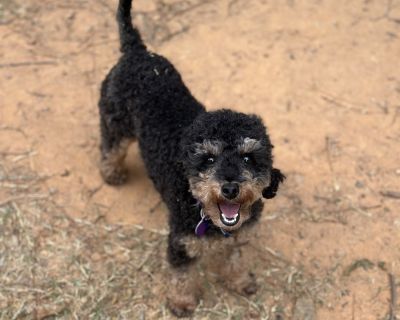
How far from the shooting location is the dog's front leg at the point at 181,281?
4.48 metres

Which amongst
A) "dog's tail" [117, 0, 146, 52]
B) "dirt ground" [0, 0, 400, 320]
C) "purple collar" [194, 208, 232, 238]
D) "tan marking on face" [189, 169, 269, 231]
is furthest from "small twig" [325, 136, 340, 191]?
"dog's tail" [117, 0, 146, 52]

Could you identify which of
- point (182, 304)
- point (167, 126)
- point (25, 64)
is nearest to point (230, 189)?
point (167, 126)

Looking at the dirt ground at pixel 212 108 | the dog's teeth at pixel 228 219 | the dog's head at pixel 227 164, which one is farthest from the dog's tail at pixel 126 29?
the dog's teeth at pixel 228 219

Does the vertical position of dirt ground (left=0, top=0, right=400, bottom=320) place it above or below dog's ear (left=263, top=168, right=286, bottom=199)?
below

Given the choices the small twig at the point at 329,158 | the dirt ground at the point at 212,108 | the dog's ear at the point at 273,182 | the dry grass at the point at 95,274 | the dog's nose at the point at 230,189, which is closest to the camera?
the dog's nose at the point at 230,189

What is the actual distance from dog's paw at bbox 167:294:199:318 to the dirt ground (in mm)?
92

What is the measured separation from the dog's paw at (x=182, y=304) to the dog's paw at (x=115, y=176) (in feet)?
5.12

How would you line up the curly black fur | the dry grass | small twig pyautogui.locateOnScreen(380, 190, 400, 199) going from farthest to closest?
small twig pyautogui.locateOnScreen(380, 190, 400, 199)
the dry grass
the curly black fur

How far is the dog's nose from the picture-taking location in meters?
3.64

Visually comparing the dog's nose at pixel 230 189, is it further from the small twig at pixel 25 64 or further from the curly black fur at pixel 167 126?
the small twig at pixel 25 64

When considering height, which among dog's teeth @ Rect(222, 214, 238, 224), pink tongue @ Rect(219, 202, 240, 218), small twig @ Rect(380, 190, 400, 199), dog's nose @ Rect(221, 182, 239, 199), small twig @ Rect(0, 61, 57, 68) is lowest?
small twig @ Rect(380, 190, 400, 199)

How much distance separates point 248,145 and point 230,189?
1.18ft

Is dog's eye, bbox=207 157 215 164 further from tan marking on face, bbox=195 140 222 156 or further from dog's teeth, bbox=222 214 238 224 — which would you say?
dog's teeth, bbox=222 214 238 224

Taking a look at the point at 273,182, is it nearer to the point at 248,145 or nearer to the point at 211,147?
the point at 248,145
